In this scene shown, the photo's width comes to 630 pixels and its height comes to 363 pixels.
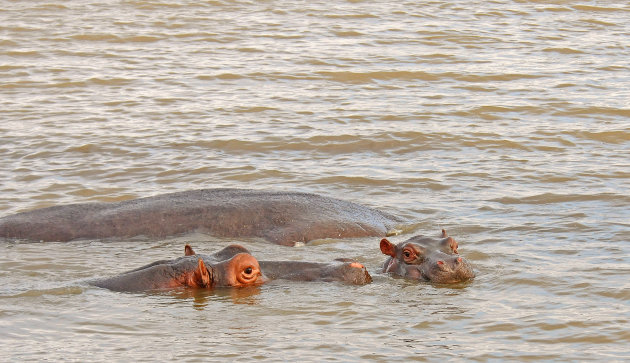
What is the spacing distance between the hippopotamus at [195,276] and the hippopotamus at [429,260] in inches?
36.7

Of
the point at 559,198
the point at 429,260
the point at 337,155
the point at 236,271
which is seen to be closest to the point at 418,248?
the point at 429,260

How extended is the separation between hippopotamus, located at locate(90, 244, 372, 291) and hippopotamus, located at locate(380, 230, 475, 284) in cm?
35

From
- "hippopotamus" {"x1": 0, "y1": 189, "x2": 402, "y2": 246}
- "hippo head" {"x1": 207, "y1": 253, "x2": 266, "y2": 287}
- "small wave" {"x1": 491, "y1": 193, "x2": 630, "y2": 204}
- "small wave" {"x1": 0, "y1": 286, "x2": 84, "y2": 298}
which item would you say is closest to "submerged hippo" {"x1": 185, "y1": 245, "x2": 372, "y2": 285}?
"hippo head" {"x1": 207, "y1": 253, "x2": 266, "y2": 287}

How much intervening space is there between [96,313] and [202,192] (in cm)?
265

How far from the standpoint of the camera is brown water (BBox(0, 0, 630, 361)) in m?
6.54

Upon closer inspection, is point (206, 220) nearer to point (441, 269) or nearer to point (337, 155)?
point (441, 269)

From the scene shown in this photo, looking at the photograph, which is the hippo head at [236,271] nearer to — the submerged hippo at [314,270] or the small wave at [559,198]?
the submerged hippo at [314,270]

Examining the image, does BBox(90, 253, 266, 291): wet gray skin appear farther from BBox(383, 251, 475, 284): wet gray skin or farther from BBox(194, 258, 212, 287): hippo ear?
BBox(383, 251, 475, 284): wet gray skin

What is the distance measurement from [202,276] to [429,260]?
4.93 ft

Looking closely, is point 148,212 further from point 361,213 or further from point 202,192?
point 361,213

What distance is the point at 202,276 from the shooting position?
7.05 metres

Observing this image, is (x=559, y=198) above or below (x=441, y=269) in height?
below

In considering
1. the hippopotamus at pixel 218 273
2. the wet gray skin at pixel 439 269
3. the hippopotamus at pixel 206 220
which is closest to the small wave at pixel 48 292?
the hippopotamus at pixel 218 273

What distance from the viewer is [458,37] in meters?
18.2
